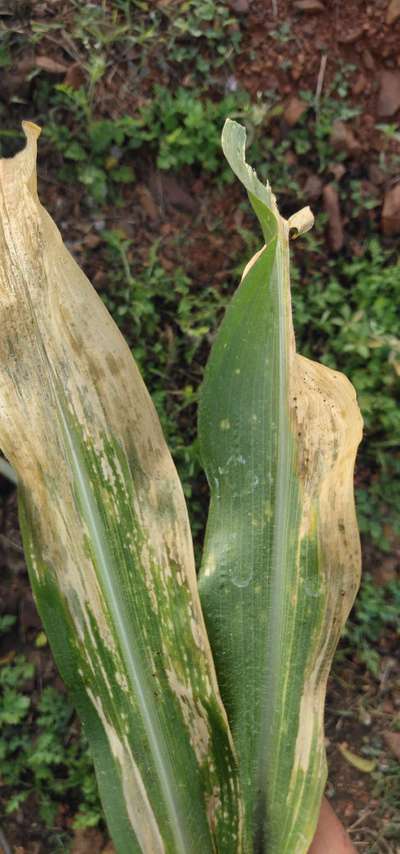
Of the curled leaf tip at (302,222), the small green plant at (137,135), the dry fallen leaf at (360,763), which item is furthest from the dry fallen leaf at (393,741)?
the small green plant at (137,135)

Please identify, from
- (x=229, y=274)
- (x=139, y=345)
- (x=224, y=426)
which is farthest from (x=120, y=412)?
(x=229, y=274)

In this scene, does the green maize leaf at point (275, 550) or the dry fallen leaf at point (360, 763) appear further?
the dry fallen leaf at point (360, 763)

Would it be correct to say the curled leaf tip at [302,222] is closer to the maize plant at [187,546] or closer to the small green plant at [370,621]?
the maize plant at [187,546]

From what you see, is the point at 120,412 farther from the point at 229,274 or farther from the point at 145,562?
the point at 229,274

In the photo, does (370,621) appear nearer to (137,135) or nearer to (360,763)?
(360,763)

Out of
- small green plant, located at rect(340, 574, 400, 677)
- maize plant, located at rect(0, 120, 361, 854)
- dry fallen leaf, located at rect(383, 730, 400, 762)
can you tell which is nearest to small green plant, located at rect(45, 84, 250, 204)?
maize plant, located at rect(0, 120, 361, 854)

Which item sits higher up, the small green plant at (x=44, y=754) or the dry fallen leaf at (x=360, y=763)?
the small green plant at (x=44, y=754)

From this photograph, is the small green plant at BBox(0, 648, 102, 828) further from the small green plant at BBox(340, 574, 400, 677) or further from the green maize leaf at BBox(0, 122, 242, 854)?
the small green plant at BBox(340, 574, 400, 677)
